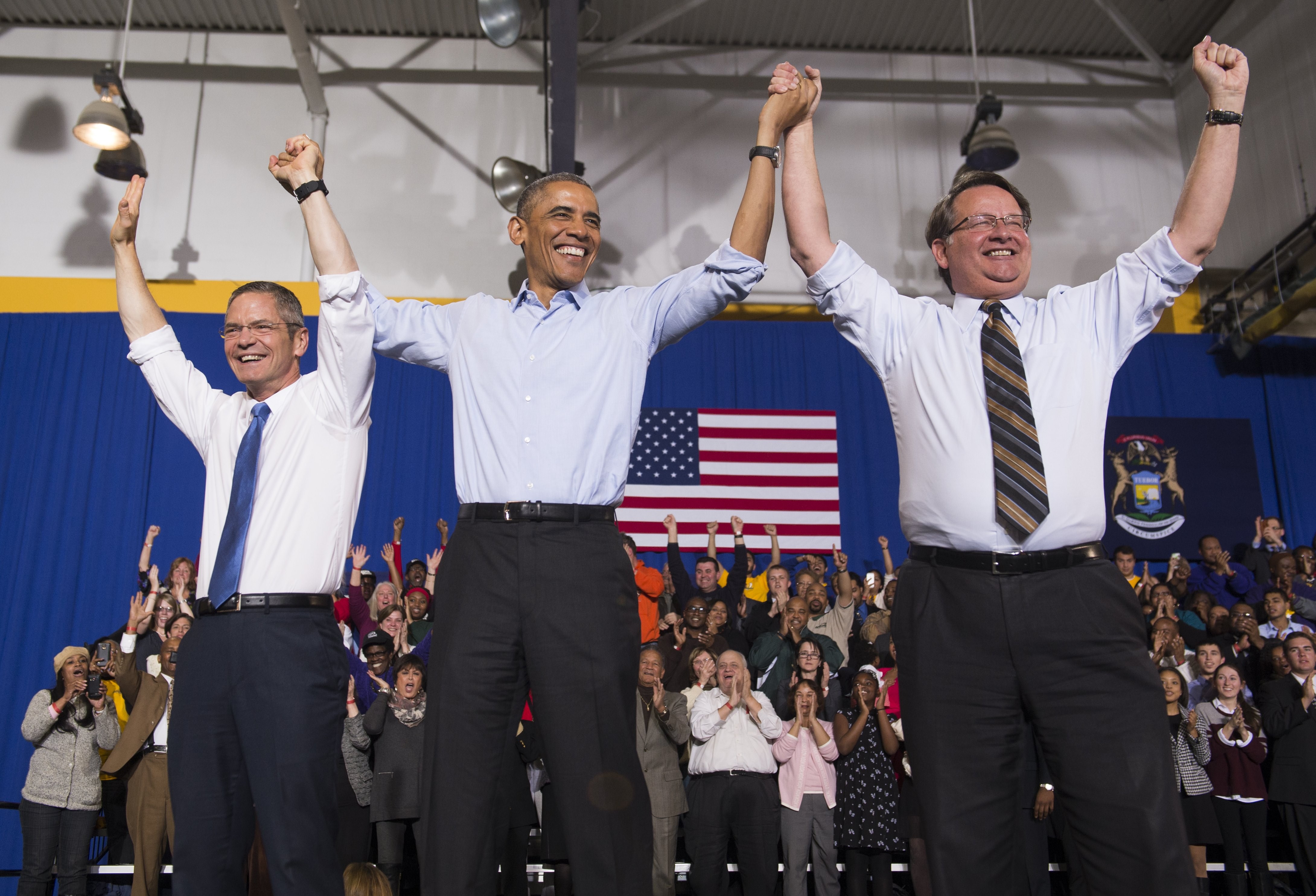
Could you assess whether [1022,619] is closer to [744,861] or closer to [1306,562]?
[744,861]

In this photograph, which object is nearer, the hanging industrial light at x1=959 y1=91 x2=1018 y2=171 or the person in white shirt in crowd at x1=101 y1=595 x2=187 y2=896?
the person in white shirt in crowd at x1=101 y1=595 x2=187 y2=896

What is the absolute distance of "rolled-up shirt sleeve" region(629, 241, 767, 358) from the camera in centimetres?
205

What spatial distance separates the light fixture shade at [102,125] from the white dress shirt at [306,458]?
5884 millimetres

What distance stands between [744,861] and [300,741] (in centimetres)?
353

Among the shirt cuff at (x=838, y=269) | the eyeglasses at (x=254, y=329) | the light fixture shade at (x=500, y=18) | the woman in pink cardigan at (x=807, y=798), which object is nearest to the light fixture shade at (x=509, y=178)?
the light fixture shade at (x=500, y=18)

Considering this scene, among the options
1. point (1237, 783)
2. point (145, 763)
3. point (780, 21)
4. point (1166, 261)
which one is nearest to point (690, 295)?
point (1166, 261)

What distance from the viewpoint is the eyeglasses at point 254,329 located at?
2354mm

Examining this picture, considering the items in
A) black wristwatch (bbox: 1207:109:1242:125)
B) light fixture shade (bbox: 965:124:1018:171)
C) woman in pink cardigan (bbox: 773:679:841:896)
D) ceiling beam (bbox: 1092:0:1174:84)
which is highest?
ceiling beam (bbox: 1092:0:1174:84)

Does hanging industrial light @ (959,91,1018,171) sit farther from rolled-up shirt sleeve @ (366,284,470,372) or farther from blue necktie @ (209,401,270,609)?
blue necktie @ (209,401,270,609)

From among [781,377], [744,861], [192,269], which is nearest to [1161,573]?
[781,377]

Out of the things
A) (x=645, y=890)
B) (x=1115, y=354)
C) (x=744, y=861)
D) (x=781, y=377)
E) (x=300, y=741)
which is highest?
(x=781, y=377)

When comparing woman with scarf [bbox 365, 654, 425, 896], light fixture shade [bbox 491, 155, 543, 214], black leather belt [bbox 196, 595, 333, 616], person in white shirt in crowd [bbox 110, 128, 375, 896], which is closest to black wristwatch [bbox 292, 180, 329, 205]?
person in white shirt in crowd [bbox 110, 128, 375, 896]

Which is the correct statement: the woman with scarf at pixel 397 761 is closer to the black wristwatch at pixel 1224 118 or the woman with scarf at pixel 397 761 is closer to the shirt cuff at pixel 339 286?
the shirt cuff at pixel 339 286

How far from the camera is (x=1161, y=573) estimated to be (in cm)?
937
